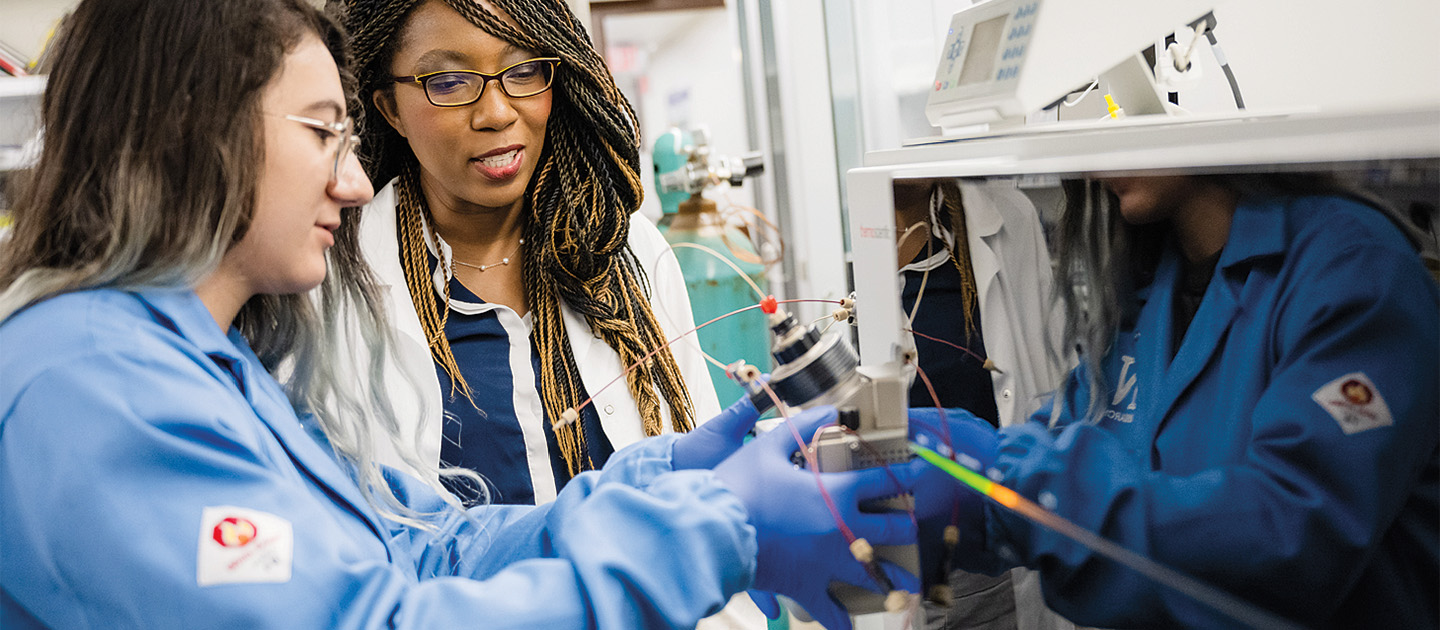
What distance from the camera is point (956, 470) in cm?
83

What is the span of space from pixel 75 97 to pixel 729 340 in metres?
1.61

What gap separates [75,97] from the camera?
790 mm

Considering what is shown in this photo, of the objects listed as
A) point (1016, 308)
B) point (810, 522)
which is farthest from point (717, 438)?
point (1016, 308)

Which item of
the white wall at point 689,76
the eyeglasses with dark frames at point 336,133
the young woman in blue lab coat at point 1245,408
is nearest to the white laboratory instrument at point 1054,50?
the young woman in blue lab coat at point 1245,408

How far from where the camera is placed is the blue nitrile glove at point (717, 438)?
42.6 inches

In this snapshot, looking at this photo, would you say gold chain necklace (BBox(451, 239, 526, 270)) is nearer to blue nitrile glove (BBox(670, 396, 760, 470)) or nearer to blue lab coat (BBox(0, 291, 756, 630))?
blue nitrile glove (BBox(670, 396, 760, 470))

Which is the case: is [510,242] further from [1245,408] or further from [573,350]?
[1245,408]

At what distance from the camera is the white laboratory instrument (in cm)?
83

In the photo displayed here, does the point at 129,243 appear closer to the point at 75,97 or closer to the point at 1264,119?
the point at 75,97

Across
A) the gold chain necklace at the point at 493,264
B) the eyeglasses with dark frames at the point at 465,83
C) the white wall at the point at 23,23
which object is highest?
the white wall at the point at 23,23

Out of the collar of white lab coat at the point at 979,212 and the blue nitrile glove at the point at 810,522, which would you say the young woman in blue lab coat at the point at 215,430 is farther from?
the collar of white lab coat at the point at 979,212

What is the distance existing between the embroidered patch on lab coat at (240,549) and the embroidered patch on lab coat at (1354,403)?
0.67m

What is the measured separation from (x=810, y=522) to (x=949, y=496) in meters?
0.12

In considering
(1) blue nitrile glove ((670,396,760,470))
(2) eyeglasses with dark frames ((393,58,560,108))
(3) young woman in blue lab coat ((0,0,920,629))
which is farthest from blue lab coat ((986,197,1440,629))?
(2) eyeglasses with dark frames ((393,58,560,108))
